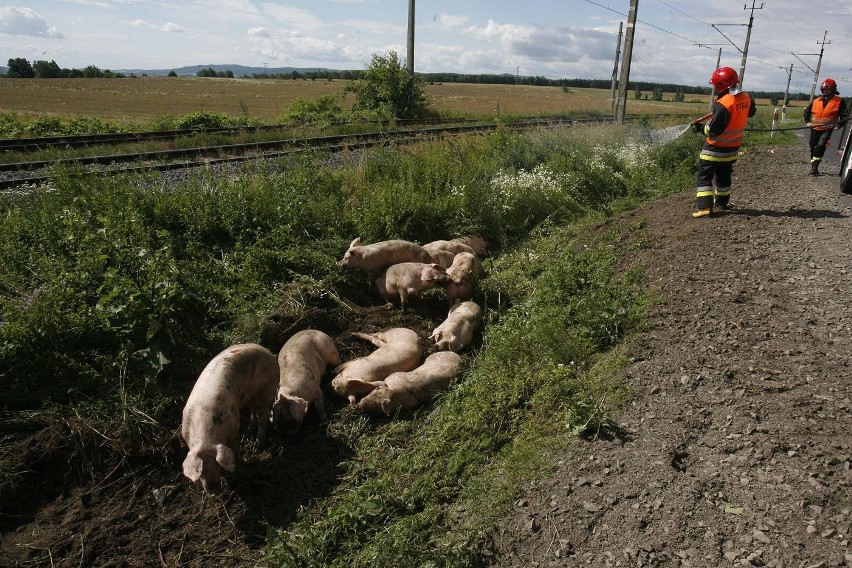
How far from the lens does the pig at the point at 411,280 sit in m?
7.58

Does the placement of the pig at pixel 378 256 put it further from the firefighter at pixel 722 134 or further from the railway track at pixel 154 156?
the firefighter at pixel 722 134

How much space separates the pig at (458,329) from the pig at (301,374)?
4.07 ft

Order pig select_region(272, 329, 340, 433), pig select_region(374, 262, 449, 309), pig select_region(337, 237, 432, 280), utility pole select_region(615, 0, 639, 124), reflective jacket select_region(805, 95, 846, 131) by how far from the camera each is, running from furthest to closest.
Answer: utility pole select_region(615, 0, 639, 124) < reflective jacket select_region(805, 95, 846, 131) < pig select_region(337, 237, 432, 280) < pig select_region(374, 262, 449, 309) < pig select_region(272, 329, 340, 433)

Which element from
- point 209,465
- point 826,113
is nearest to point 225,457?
point 209,465

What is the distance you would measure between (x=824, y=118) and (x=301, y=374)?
12889 mm

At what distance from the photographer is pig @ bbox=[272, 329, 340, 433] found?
215 inches

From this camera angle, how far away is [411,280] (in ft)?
25.2

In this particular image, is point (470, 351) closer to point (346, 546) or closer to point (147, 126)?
point (346, 546)

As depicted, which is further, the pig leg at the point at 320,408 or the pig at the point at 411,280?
the pig at the point at 411,280

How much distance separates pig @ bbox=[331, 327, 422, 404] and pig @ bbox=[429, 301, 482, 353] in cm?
28

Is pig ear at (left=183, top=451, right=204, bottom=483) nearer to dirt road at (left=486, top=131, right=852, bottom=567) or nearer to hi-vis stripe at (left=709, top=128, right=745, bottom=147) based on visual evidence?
dirt road at (left=486, top=131, right=852, bottom=567)

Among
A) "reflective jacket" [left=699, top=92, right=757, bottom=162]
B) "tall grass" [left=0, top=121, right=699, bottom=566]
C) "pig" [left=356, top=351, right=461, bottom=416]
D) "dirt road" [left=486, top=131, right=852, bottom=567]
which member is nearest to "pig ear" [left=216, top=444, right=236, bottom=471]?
"tall grass" [left=0, top=121, right=699, bottom=566]

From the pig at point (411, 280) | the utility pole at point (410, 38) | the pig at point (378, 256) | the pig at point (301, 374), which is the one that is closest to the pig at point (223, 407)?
the pig at point (301, 374)

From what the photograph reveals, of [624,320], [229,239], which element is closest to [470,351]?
[624,320]
